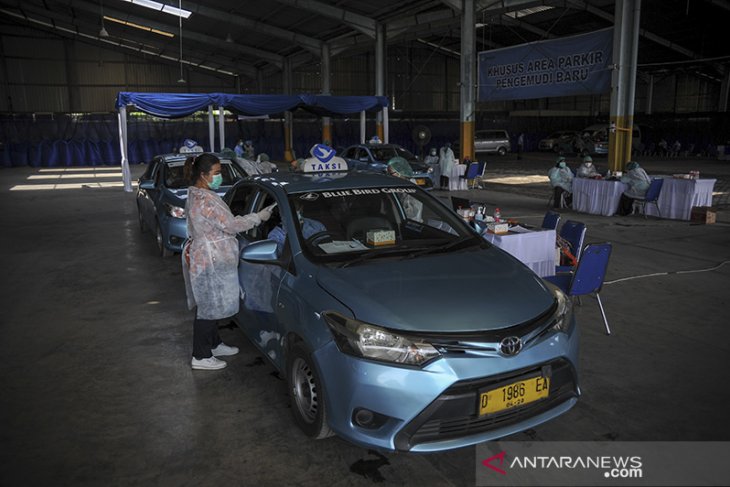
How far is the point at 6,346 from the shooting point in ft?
16.0

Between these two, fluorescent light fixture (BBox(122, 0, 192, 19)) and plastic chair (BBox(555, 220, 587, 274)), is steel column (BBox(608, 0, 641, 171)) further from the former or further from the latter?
fluorescent light fixture (BBox(122, 0, 192, 19))

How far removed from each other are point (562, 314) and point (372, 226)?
1500 mm

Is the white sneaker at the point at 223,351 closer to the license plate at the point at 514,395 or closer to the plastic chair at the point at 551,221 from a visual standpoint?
the license plate at the point at 514,395

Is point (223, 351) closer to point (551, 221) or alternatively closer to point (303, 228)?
point (303, 228)

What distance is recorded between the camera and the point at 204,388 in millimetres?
4043

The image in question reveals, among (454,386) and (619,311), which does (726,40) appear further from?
(454,386)

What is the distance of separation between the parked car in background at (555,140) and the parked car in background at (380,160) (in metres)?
21.1

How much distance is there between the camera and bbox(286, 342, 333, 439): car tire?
10.1 ft

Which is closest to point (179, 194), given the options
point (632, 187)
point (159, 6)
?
point (632, 187)

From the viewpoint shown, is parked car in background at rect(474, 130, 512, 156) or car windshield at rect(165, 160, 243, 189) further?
parked car in background at rect(474, 130, 512, 156)

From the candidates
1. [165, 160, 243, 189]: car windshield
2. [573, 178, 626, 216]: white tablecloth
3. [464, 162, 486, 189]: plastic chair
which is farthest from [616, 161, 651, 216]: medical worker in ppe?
[165, 160, 243, 189]: car windshield

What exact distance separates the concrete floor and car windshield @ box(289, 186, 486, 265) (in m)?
1.14

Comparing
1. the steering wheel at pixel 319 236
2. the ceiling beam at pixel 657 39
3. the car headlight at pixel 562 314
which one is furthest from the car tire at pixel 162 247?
the ceiling beam at pixel 657 39

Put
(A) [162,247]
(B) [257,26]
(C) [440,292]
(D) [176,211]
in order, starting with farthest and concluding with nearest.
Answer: (B) [257,26], (A) [162,247], (D) [176,211], (C) [440,292]
